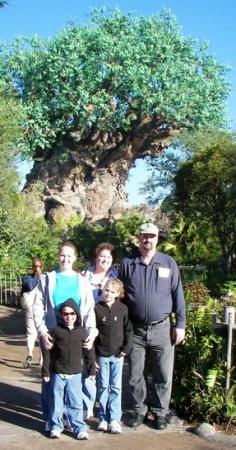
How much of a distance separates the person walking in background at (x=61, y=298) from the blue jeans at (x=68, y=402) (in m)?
0.14

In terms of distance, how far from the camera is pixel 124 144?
36.3 meters

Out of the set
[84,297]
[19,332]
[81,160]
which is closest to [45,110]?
[81,160]

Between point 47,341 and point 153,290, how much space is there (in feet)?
3.37

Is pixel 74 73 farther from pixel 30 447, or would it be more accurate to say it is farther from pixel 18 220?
pixel 30 447

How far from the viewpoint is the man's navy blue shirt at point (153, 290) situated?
5.19 metres

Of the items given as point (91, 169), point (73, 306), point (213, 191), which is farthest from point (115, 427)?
point (91, 169)

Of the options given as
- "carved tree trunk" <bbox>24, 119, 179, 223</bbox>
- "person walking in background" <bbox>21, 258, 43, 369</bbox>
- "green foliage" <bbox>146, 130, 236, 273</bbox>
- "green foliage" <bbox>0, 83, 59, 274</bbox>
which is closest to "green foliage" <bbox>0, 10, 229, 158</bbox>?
"carved tree trunk" <bbox>24, 119, 179, 223</bbox>

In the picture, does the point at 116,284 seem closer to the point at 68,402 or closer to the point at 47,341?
the point at 47,341

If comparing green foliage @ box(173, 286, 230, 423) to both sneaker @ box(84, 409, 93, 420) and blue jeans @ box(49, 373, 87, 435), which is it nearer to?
sneaker @ box(84, 409, 93, 420)

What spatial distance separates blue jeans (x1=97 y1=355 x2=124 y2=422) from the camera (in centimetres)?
513

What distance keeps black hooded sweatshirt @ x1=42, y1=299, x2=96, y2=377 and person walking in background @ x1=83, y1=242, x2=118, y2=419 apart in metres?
0.40

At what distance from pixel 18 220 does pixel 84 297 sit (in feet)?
26.1

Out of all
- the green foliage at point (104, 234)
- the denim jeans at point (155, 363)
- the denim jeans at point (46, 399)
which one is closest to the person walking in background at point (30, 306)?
the denim jeans at point (46, 399)

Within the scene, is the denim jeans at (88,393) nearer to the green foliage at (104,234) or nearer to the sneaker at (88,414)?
the sneaker at (88,414)
